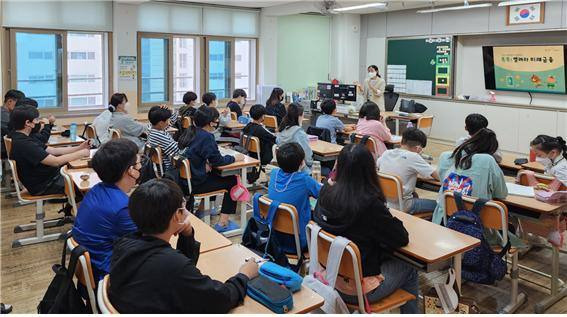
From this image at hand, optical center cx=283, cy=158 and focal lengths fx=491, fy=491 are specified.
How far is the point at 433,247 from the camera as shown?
241 cm

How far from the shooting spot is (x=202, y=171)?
4230 millimetres

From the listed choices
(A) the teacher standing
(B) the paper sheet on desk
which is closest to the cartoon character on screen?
(B) the paper sheet on desk

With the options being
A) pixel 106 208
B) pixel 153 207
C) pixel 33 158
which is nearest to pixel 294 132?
pixel 33 158

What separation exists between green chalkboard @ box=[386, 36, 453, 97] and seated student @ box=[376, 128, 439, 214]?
6.35 metres

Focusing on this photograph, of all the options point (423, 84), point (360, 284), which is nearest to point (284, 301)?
point (360, 284)

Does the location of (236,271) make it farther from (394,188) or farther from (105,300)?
(394,188)

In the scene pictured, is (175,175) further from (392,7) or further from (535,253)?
(392,7)

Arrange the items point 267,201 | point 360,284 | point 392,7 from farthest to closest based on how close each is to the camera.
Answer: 1. point 392,7
2. point 267,201
3. point 360,284

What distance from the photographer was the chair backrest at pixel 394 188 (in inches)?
138

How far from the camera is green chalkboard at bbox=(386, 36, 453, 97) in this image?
31.5 feet

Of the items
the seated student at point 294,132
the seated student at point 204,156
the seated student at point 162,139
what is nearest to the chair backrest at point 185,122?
the seated student at point 294,132

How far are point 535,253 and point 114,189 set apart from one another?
347 cm

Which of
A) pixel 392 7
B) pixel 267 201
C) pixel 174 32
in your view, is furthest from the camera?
pixel 392 7

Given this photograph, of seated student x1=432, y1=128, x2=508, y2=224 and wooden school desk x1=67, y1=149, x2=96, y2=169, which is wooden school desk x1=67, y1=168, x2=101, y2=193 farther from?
seated student x1=432, y1=128, x2=508, y2=224
